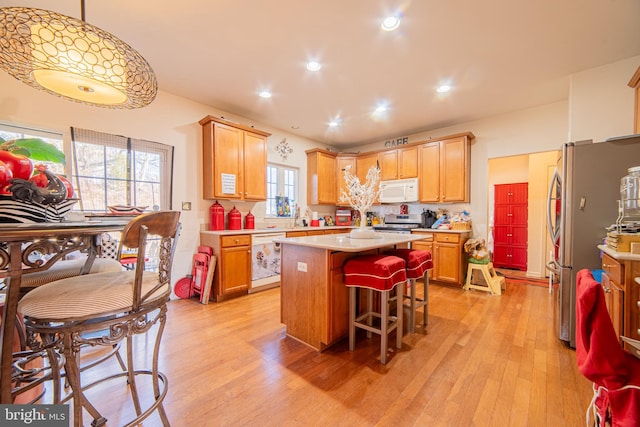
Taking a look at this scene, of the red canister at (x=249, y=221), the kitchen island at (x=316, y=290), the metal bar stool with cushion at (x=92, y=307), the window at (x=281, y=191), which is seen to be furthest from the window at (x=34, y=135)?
the window at (x=281, y=191)

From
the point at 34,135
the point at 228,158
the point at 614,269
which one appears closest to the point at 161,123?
the point at 228,158

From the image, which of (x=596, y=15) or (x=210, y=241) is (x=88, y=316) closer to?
(x=210, y=241)

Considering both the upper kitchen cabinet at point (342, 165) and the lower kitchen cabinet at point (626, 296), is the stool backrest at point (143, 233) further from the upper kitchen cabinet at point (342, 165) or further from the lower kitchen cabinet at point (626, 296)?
the upper kitchen cabinet at point (342, 165)

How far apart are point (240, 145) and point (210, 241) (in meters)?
1.49

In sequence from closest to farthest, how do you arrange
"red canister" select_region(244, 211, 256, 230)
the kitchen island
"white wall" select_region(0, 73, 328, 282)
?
the kitchen island < "white wall" select_region(0, 73, 328, 282) < "red canister" select_region(244, 211, 256, 230)

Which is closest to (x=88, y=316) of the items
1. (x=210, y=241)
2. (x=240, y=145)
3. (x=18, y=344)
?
(x=18, y=344)

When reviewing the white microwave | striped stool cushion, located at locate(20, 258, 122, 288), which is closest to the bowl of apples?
striped stool cushion, located at locate(20, 258, 122, 288)

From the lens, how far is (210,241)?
3408mm

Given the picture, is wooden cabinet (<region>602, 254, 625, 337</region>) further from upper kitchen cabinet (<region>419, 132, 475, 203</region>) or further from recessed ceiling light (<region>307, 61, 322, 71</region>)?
recessed ceiling light (<region>307, 61, 322, 71</region>)

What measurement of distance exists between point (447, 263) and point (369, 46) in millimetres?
3234

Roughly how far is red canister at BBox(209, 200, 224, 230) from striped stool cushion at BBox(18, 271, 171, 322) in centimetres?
252

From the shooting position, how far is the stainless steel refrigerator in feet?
6.39

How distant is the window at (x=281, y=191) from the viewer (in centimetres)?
464

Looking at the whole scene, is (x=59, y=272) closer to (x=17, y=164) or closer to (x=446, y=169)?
(x=17, y=164)
